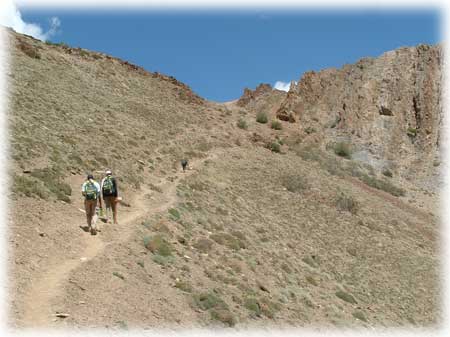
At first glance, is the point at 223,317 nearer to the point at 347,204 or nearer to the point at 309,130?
the point at 347,204

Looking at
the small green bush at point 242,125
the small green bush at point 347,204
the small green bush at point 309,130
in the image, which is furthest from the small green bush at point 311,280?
the small green bush at point 309,130

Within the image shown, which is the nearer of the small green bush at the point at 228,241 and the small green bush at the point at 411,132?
the small green bush at the point at 228,241

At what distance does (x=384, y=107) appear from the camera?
50000 millimetres

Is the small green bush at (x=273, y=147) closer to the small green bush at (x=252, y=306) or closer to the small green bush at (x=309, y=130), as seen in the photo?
the small green bush at (x=309, y=130)

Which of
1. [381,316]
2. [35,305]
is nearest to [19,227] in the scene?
[35,305]

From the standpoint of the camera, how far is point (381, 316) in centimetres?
1919

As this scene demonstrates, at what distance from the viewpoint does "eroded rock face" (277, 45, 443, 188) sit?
151 feet

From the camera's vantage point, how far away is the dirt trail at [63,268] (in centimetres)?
1070

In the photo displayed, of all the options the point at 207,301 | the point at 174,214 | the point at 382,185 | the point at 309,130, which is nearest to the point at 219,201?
the point at 174,214

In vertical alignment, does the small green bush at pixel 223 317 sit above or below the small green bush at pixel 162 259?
below

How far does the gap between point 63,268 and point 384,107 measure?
139ft

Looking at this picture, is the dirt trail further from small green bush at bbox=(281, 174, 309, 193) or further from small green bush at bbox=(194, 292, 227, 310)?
small green bush at bbox=(281, 174, 309, 193)

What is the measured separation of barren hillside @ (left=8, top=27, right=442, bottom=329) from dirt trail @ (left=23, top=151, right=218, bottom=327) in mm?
47

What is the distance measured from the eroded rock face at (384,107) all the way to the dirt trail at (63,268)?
28187mm
